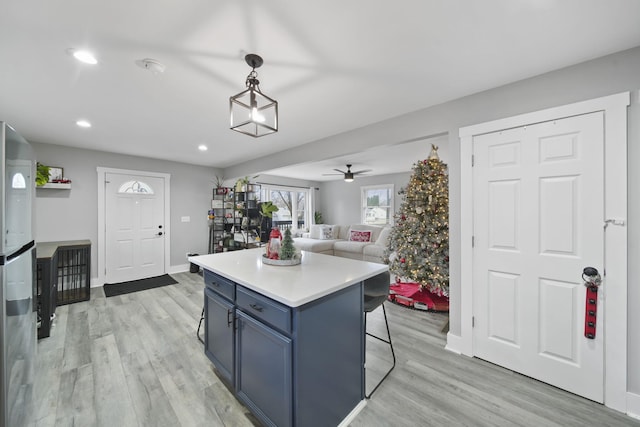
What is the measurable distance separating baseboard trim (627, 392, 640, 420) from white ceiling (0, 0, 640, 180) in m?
2.28

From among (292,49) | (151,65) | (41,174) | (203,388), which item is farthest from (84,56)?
(41,174)

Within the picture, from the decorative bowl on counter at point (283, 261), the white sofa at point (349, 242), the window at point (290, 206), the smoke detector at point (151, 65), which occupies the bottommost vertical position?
the white sofa at point (349, 242)

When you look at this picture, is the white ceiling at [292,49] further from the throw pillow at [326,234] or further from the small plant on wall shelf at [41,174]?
the throw pillow at [326,234]

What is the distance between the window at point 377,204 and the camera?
7.25 m

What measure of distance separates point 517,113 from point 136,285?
584cm

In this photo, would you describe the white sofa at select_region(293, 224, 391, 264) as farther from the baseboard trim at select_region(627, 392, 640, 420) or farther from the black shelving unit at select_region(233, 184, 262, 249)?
the baseboard trim at select_region(627, 392, 640, 420)

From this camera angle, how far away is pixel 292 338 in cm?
129

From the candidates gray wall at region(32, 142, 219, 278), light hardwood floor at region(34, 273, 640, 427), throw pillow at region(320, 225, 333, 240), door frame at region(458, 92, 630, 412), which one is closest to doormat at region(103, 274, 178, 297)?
gray wall at region(32, 142, 219, 278)

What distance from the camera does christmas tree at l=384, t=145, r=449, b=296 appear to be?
331 cm

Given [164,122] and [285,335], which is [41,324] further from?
[285,335]

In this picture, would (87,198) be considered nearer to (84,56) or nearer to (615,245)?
(84,56)

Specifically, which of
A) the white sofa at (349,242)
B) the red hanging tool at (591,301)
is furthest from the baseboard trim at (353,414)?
the white sofa at (349,242)

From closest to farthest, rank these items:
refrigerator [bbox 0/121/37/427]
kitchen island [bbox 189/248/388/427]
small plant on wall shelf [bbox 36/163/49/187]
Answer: refrigerator [bbox 0/121/37/427]
kitchen island [bbox 189/248/388/427]
small plant on wall shelf [bbox 36/163/49/187]

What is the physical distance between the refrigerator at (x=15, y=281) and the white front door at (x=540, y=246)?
3.02 meters
